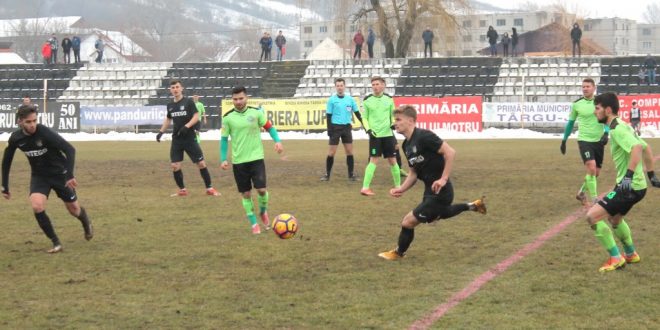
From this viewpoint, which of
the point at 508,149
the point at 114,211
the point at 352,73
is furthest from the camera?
the point at 352,73

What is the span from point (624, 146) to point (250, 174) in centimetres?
474

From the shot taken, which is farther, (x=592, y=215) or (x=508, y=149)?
(x=508, y=149)

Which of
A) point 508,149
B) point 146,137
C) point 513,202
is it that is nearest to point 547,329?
point 513,202

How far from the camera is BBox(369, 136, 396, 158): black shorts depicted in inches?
622

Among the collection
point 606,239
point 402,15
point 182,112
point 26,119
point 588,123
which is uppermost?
point 402,15

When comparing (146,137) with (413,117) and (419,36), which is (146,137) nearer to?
(419,36)

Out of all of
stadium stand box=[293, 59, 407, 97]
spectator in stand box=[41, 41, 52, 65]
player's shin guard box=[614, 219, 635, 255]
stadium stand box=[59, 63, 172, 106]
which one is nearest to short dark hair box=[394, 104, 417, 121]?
player's shin guard box=[614, 219, 635, 255]

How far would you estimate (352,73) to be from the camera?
47.9m

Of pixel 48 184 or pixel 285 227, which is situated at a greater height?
pixel 48 184

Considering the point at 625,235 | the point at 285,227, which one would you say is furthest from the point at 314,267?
the point at 625,235

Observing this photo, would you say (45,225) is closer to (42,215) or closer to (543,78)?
(42,215)

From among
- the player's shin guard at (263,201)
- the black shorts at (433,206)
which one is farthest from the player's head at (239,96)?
the black shorts at (433,206)

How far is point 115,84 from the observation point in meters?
49.3

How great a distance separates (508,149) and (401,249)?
1887 centimetres
